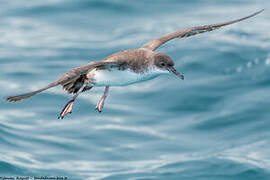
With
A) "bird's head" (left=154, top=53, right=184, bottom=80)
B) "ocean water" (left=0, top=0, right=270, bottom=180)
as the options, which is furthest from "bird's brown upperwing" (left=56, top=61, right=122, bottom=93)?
"ocean water" (left=0, top=0, right=270, bottom=180)

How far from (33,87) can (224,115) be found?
480cm

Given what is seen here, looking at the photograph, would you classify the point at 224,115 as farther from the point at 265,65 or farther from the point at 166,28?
the point at 166,28

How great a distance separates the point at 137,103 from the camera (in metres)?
16.2

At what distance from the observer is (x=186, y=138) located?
15.3 metres

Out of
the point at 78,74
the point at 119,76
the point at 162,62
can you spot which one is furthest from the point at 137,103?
the point at 78,74

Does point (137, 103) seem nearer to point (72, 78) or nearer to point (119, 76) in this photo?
point (119, 76)

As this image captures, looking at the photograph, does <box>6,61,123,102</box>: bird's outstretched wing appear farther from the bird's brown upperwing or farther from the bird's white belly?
the bird's white belly

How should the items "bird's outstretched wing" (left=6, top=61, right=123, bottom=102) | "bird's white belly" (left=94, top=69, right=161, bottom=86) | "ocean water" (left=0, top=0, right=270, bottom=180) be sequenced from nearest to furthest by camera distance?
"bird's outstretched wing" (left=6, top=61, right=123, bottom=102) < "bird's white belly" (left=94, top=69, right=161, bottom=86) < "ocean water" (left=0, top=0, right=270, bottom=180)

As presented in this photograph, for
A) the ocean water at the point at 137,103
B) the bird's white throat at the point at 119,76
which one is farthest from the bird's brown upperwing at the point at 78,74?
the ocean water at the point at 137,103

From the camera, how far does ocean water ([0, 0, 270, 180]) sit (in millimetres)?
14219

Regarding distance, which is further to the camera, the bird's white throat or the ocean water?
the ocean water

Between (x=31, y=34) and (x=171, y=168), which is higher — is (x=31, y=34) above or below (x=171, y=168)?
above

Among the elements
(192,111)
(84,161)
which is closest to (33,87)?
(84,161)

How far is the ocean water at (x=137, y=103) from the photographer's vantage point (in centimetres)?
1422
